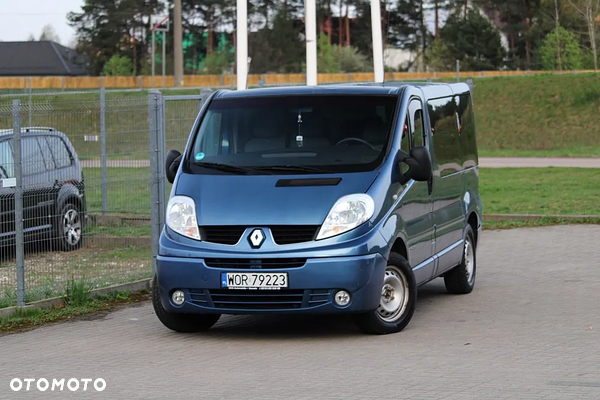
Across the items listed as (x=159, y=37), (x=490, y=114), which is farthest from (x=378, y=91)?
(x=159, y=37)

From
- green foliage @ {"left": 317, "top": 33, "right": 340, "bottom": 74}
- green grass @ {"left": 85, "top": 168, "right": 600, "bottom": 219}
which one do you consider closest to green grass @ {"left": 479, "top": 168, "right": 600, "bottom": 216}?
green grass @ {"left": 85, "top": 168, "right": 600, "bottom": 219}

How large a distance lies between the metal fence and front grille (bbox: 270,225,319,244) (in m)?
2.61

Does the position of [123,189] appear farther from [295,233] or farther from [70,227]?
[295,233]

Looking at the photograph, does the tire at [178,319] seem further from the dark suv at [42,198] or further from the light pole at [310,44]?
the light pole at [310,44]

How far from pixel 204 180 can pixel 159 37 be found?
88.7 m

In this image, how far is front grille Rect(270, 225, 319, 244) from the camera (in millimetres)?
8344

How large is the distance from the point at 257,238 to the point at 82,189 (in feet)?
9.59

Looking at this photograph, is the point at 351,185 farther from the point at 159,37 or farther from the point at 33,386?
the point at 159,37

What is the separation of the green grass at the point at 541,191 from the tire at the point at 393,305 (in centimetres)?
1018

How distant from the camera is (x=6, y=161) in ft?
33.8

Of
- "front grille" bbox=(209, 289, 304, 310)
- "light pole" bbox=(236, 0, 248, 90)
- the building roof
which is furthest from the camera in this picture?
the building roof

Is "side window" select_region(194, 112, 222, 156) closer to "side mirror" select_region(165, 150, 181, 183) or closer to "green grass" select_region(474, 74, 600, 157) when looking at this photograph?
"side mirror" select_region(165, 150, 181, 183)

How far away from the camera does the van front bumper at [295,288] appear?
8.29m

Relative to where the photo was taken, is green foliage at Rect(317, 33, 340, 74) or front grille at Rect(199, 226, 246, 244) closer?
front grille at Rect(199, 226, 246, 244)
